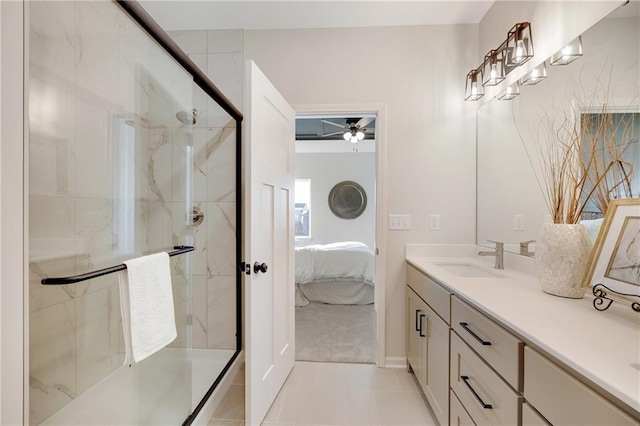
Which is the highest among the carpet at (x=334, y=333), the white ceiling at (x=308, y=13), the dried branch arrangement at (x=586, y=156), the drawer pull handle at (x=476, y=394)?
the white ceiling at (x=308, y=13)

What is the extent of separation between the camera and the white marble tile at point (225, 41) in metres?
2.25

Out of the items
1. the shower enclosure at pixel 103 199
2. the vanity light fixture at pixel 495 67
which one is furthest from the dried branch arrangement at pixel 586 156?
the shower enclosure at pixel 103 199

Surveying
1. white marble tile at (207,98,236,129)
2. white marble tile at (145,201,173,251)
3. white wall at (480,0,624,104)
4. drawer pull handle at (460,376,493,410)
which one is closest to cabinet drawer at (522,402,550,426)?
drawer pull handle at (460,376,493,410)

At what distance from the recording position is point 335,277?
3613mm

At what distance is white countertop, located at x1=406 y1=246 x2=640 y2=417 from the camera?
2.00 ft

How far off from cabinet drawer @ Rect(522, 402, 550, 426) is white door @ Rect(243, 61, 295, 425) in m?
1.15

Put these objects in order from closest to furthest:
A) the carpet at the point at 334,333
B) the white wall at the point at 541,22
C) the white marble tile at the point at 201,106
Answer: the white wall at the point at 541,22 < the white marble tile at the point at 201,106 < the carpet at the point at 334,333

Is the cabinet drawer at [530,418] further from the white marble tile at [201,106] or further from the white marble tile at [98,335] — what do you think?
the white marble tile at [201,106]

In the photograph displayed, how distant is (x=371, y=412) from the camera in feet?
5.56

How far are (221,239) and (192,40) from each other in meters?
1.63

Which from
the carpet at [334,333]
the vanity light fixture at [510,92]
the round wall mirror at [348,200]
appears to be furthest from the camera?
the round wall mirror at [348,200]

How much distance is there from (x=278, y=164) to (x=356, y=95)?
0.92 metres

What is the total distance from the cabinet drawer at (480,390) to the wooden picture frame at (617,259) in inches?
18.2

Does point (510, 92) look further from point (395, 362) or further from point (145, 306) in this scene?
point (145, 306)
